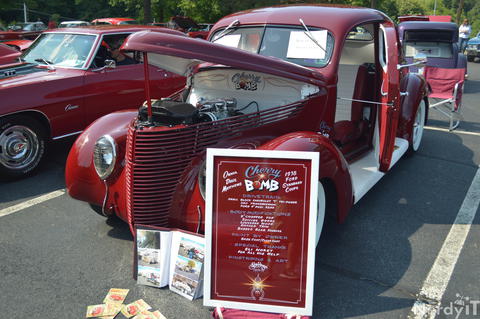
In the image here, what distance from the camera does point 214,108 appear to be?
3471mm

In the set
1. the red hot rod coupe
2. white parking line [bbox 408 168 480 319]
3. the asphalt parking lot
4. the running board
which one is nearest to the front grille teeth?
the red hot rod coupe

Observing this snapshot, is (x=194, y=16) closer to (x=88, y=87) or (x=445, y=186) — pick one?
(x=88, y=87)

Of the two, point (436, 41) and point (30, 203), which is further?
point (436, 41)

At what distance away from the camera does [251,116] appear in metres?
3.23

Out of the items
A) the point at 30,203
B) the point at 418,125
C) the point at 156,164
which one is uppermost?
the point at 156,164

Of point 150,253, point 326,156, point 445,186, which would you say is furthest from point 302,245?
point 445,186

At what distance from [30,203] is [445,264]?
3.87 metres

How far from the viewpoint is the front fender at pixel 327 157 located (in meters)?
2.82

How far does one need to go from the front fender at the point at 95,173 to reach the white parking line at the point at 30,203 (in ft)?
3.61

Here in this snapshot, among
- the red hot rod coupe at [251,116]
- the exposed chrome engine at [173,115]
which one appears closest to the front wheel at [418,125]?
the red hot rod coupe at [251,116]

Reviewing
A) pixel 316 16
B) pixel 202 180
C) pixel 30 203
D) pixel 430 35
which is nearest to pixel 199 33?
pixel 430 35

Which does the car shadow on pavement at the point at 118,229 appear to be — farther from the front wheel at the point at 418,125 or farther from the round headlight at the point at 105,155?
the front wheel at the point at 418,125

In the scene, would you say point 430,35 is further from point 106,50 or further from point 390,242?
point 390,242

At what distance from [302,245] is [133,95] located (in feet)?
13.9
